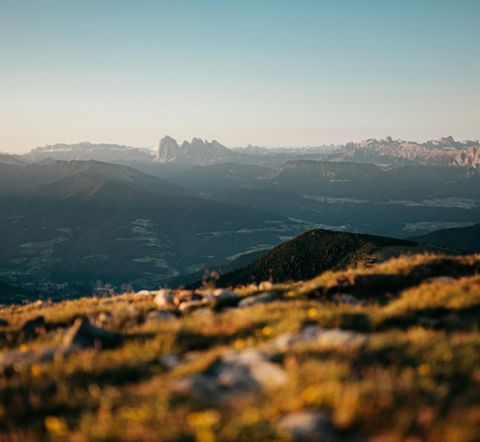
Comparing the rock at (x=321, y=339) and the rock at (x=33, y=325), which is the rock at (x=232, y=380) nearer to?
the rock at (x=321, y=339)

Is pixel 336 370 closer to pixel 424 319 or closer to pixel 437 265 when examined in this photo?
pixel 424 319

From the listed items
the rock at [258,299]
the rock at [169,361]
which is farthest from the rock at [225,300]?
the rock at [169,361]

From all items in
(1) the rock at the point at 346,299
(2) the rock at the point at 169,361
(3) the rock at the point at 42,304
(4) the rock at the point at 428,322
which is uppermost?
(4) the rock at the point at 428,322

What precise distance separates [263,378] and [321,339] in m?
2.03

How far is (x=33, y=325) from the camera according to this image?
13969 millimetres

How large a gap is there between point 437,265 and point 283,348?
42.3 ft

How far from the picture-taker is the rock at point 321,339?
8.02 m

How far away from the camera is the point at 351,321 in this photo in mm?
10000

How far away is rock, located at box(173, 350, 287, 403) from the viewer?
6.66 m

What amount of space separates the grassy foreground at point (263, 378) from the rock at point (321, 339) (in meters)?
0.04

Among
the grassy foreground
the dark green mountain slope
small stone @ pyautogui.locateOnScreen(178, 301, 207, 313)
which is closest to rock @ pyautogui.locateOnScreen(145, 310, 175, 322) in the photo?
the grassy foreground

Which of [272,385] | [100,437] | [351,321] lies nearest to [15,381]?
[100,437]

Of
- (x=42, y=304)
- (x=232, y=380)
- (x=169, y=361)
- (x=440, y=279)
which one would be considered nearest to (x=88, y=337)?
(x=169, y=361)

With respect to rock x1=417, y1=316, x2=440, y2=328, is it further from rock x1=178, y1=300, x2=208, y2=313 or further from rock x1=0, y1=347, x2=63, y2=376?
rock x1=0, y1=347, x2=63, y2=376
